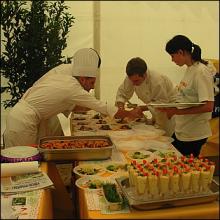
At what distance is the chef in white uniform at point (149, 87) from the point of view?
2372 millimetres

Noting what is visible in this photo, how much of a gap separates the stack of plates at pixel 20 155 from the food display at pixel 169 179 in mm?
536

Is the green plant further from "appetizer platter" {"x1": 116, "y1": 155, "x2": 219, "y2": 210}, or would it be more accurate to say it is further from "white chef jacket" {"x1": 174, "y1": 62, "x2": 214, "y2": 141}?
"appetizer platter" {"x1": 116, "y1": 155, "x2": 219, "y2": 210}

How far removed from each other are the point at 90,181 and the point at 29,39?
1.97 m

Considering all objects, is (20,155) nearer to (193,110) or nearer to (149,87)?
(193,110)

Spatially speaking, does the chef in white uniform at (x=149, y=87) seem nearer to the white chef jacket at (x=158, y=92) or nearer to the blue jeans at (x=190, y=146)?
the white chef jacket at (x=158, y=92)


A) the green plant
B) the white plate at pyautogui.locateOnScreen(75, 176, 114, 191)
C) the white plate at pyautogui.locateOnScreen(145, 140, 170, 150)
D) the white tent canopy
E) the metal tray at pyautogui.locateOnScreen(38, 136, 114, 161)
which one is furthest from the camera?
the white tent canopy

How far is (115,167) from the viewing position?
1.59m

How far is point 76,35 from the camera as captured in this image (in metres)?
3.53

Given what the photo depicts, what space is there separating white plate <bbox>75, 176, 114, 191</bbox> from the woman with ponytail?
0.82 meters

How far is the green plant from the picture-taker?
3.07m

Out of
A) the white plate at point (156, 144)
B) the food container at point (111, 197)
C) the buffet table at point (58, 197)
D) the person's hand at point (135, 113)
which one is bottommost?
the buffet table at point (58, 197)

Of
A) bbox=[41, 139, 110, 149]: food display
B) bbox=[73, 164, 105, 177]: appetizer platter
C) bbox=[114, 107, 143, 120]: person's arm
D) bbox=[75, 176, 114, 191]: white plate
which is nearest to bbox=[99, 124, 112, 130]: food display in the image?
bbox=[114, 107, 143, 120]: person's arm

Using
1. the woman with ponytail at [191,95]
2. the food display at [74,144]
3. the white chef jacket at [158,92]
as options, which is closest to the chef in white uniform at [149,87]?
the white chef jacket at [158,92]

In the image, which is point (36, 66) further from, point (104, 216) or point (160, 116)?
point (104, 216)
